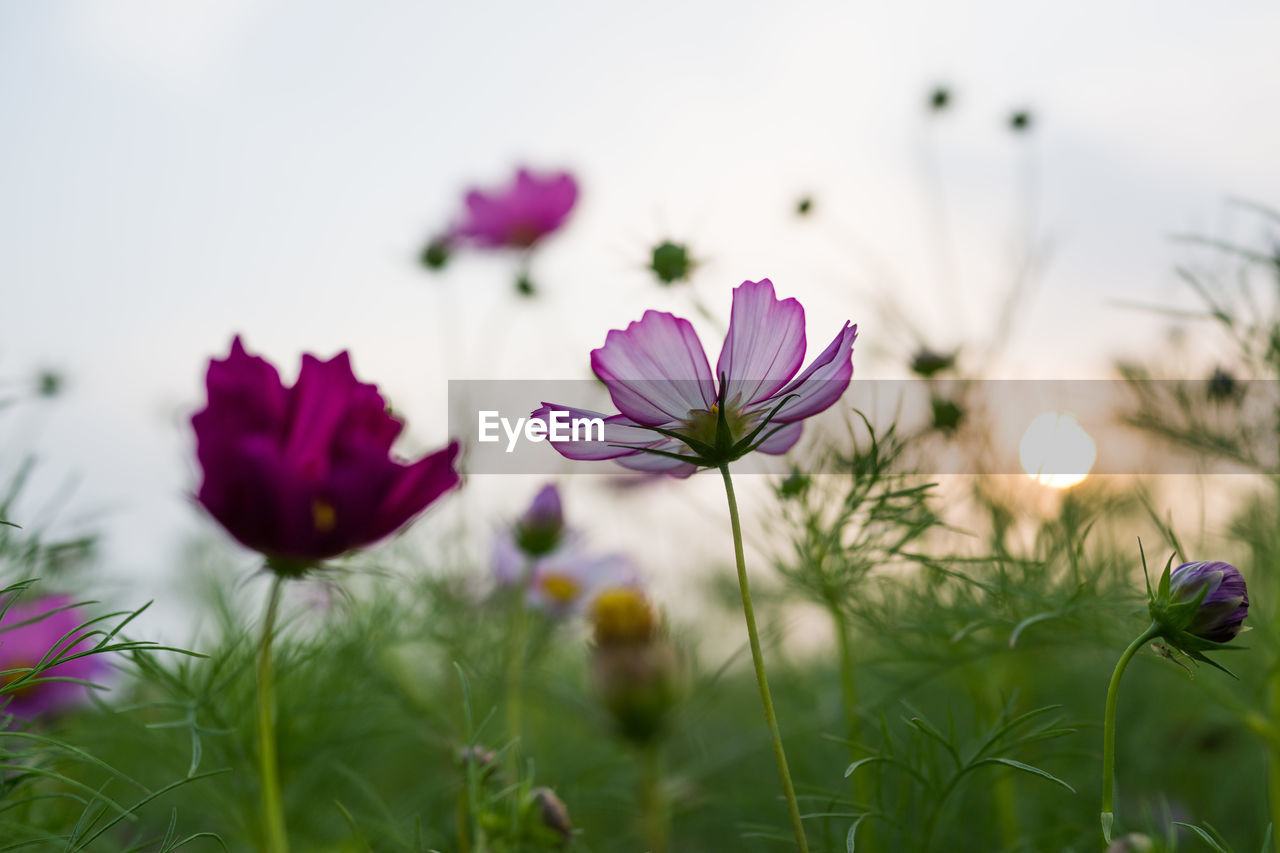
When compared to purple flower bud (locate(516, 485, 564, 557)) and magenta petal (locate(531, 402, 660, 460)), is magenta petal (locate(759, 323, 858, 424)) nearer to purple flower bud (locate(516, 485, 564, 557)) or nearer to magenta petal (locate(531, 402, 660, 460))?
magenta petal (locate(531, 402, 660, 460))

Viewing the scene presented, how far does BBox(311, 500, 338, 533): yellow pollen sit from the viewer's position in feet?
1.06

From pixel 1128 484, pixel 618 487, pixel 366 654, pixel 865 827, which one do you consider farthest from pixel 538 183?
pixel 865 827

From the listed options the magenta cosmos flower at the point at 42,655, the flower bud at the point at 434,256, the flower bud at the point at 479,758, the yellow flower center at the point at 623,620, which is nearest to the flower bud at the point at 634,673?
Result: the yellow flower center at the point at 623,620

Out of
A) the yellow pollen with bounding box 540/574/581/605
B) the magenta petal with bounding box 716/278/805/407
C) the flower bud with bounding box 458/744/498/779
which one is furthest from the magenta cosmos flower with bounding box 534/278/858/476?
the yellow pollen with bounding box 540/574/581/605

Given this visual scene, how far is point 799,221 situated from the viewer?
70 centimetres

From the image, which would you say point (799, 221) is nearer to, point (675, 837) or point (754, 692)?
point (675, 837)

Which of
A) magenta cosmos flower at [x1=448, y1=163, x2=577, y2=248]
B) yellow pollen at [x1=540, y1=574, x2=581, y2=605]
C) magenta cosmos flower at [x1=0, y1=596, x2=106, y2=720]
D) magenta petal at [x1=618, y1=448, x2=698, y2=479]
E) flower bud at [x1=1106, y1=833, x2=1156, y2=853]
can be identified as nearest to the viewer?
flower bud at [x1=1106, y1=833, x2=1156, y2=853]

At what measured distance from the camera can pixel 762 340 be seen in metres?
0.32

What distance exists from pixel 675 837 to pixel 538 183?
2.25 ft

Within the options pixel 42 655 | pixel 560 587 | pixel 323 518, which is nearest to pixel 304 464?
pixel 323 518

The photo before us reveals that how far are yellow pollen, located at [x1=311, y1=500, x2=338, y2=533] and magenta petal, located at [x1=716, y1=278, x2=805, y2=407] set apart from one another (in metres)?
0.14

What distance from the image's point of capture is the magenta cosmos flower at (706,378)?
313 mm

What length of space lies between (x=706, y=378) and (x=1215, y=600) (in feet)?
0.58

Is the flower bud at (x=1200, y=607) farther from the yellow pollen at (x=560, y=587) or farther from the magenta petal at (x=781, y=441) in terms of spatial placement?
the yellow pollen at (x=560, y=587)
